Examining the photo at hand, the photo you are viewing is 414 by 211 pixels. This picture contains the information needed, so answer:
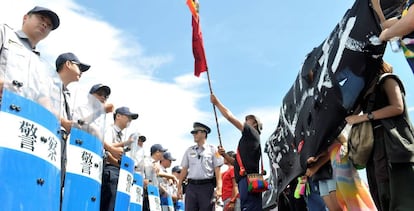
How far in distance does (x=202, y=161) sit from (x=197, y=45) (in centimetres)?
186

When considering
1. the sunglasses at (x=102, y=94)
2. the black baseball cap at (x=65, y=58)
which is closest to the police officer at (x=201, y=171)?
the sunglasses at (x=102, y=94)

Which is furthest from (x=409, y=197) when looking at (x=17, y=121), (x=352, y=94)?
(x=17, y=121)

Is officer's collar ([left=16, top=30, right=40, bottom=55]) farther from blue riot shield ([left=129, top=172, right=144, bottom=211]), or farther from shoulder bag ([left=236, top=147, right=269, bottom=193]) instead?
shoulder bag ([left=236, top=147, right=269, bottom=193])

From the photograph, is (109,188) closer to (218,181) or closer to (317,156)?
(317,156)

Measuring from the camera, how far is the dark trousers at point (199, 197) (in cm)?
626

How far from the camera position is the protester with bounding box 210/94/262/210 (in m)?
5.11

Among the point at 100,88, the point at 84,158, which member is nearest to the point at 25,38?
the point at 84,158

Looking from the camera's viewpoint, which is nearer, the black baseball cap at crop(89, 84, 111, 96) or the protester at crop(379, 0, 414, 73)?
the protester at crop(379, 0, 414, 73)

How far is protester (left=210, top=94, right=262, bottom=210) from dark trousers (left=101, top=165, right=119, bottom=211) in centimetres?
161

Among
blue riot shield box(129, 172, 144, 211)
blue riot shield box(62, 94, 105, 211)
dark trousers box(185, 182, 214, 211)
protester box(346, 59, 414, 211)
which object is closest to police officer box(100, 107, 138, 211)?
blue riot shield box(129, 172, 144, 211)

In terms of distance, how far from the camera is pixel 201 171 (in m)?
6.60

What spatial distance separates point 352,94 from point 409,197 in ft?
3.22

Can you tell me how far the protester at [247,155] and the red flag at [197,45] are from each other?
892 millimetres

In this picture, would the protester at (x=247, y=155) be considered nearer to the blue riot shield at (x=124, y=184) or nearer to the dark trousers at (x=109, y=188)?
the blue riot shield at (x=124, y=184)
